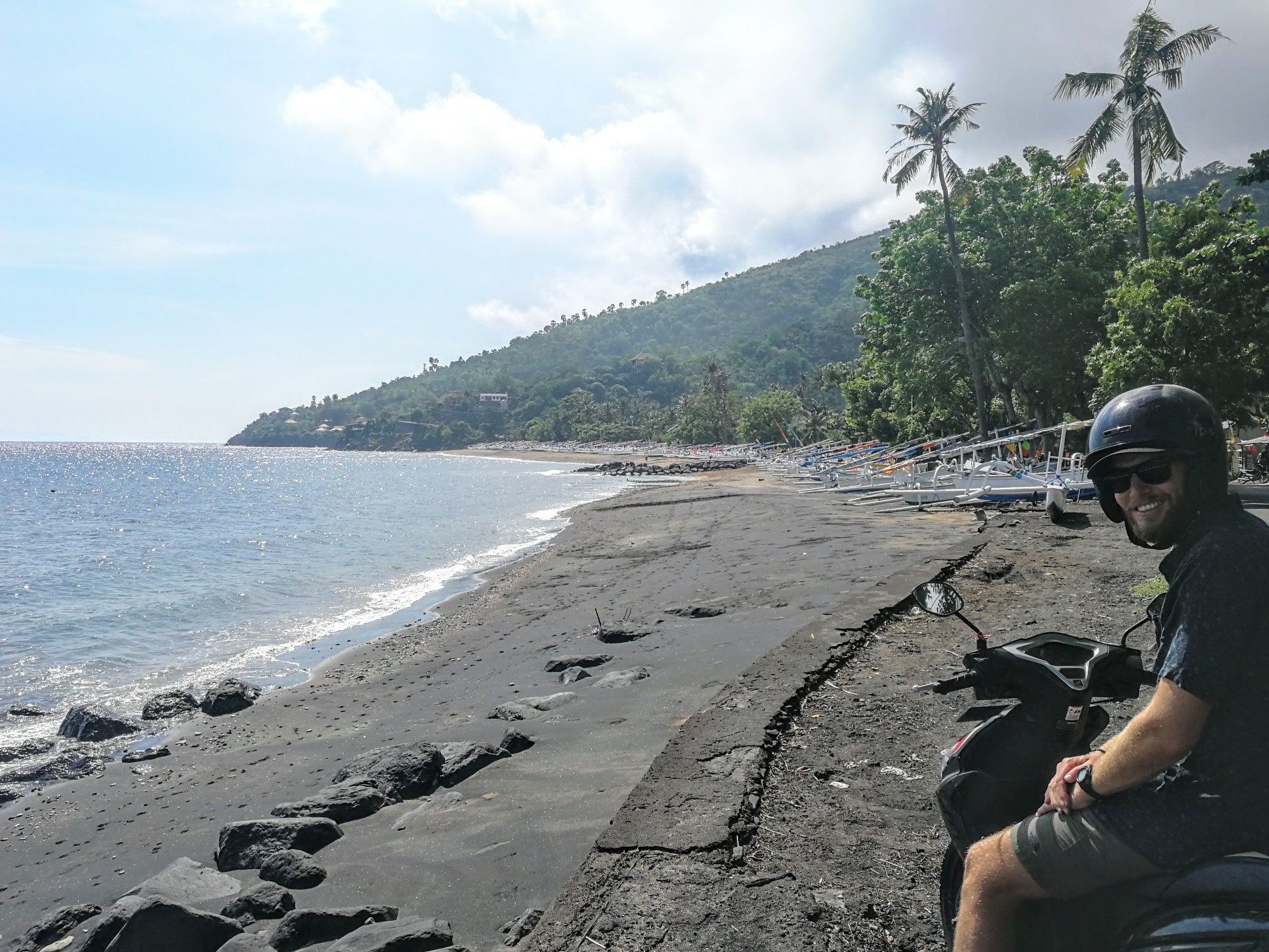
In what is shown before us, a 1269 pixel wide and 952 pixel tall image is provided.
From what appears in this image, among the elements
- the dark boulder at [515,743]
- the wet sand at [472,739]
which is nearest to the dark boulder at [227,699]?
the wet sand at [472,739]

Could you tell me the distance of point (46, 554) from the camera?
27.3 m

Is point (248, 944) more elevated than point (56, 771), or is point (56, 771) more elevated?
point (248, 944)

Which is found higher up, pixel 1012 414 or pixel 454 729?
pixel 1012 414

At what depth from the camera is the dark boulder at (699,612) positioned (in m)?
11.0

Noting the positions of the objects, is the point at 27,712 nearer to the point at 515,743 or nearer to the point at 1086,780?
the point at 515,743

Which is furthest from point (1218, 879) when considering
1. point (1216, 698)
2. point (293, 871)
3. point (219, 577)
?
point (219, 577)

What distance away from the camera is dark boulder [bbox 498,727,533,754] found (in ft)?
20.7

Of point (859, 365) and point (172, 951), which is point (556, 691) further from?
point (859, 365)

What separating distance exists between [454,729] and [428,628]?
259 inches

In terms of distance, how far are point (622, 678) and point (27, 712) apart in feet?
24.3

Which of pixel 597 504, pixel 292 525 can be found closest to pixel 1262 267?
pixel 597 504

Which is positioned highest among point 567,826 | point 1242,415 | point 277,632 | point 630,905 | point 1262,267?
point 1262,267

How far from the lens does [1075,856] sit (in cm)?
179

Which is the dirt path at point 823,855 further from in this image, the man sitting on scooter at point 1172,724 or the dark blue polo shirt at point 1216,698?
the dark blue polo shirt at point 1216,698
